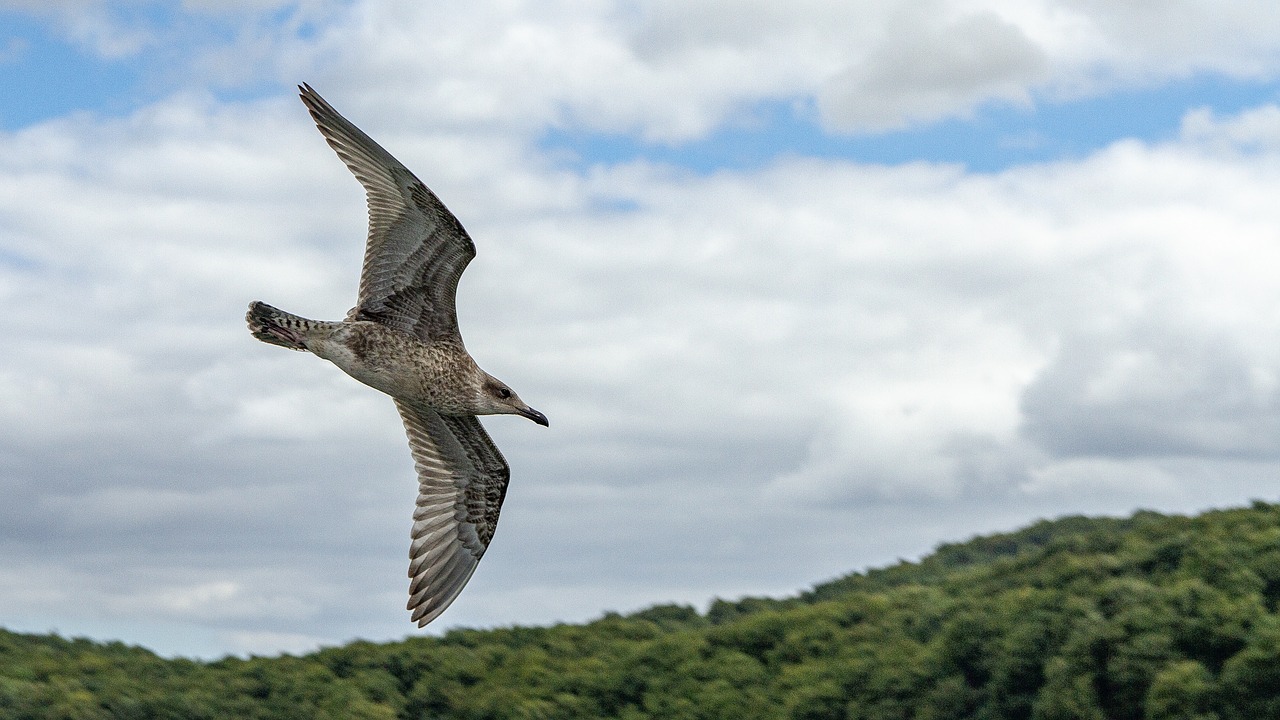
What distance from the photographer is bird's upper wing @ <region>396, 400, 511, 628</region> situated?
1672 cm

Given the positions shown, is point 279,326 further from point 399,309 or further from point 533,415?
point 533,415

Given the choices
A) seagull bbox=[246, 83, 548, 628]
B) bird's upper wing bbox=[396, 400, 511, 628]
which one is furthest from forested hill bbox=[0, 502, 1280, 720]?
seagull bbox=[246, 83, 548, 628]

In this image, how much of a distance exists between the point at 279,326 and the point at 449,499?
11.8 feet

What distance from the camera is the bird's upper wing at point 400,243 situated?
1398 cm

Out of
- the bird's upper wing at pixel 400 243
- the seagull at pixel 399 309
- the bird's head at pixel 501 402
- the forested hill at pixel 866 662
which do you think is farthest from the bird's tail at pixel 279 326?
the forested hill at pixel 866 662

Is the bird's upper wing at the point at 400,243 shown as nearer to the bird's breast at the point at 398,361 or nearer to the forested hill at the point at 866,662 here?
the bird's breast at the point at 398,361

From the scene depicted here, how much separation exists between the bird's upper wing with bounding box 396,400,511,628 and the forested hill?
2076 cm

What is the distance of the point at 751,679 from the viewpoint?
3994 centimetres

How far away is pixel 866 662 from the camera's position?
129ft

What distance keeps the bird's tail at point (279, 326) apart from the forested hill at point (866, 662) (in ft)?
77.9

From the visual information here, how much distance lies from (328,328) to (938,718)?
2699 centimetres

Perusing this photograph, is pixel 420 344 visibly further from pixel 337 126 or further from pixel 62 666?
pixel 62 666

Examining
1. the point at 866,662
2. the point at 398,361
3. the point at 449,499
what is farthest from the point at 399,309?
the point at 866,662

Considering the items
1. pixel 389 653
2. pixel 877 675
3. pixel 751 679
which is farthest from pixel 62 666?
pixel 877 675
